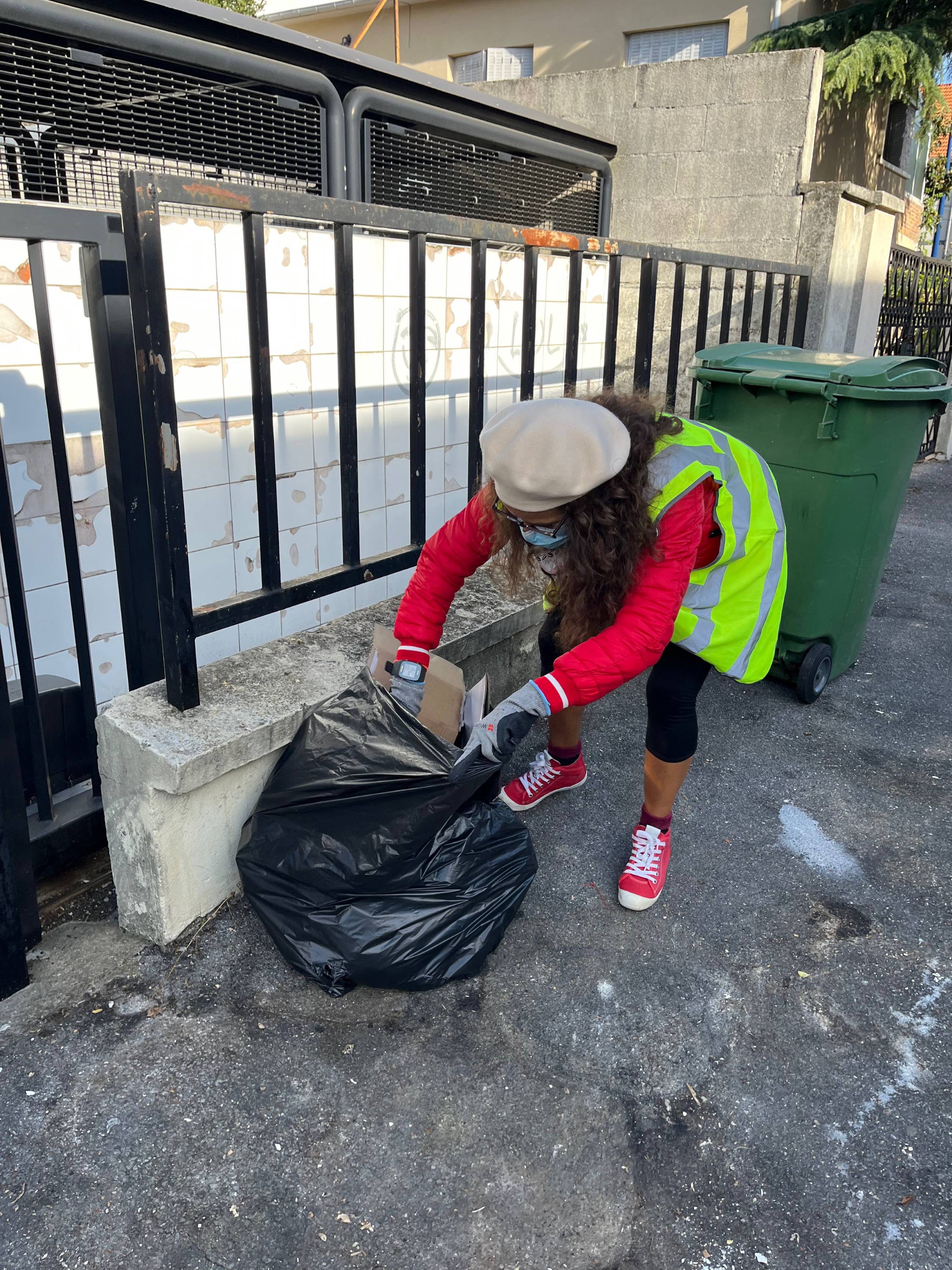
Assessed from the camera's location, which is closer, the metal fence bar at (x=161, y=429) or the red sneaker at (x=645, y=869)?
the metal fence bar at (x=161, y=429)

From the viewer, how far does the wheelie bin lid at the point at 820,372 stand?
274cm

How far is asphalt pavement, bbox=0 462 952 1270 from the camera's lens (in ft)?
4.49

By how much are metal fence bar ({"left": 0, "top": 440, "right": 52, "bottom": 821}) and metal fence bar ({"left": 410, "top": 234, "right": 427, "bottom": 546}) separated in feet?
2.98

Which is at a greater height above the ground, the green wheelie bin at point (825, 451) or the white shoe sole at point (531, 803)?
the green wheelie bin at point (825, 451)

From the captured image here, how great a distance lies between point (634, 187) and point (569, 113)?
72 cm

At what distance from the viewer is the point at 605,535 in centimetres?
167

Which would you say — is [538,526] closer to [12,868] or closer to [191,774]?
[191,774]

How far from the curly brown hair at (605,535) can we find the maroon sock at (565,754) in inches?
24.2

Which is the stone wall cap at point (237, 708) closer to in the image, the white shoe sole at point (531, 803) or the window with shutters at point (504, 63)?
the white shoe sole at point (531, 803)

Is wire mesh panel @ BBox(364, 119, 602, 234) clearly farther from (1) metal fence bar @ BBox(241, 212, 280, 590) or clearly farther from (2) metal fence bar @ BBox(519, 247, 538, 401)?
(1) metal fence bar @ BBox(241, 212, 280, 590)

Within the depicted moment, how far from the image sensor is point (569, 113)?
5.83 m

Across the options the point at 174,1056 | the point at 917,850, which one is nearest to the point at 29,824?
the point at 174,1056

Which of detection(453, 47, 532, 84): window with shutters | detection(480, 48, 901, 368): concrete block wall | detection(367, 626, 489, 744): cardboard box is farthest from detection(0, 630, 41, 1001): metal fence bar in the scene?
detection(453, 47, 532, 84): window with shutters

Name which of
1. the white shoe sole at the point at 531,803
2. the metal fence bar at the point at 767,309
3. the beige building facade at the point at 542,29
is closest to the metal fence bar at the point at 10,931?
the white shoe sole at the point at 531,803
